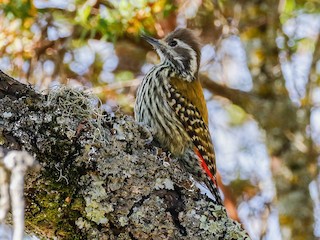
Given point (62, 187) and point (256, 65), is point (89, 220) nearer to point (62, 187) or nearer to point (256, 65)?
point (62, 187)

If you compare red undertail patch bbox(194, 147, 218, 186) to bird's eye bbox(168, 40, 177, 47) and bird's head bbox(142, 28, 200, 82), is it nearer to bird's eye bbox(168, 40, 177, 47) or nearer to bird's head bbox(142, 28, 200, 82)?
bird's head bbox(142, 28, 200, 82)

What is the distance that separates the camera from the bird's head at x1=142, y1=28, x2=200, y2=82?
523 cm

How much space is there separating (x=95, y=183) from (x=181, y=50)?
2815mm

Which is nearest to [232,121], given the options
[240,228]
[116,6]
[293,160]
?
[293,160]

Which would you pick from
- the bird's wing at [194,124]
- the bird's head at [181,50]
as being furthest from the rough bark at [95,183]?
the bird's head at [181,50]

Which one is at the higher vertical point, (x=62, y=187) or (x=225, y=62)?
(x=225, y=62)

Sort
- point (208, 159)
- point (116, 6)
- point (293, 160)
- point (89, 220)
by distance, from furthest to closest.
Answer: point (293, 160) < point (116, 6) < point (208, 159) < point (89, 220)

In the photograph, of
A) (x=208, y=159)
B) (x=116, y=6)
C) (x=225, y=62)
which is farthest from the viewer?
(x=225, y=62)

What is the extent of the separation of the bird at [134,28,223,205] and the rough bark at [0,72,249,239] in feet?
4.77

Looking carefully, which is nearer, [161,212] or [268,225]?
[161,212]

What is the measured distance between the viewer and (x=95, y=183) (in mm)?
2557

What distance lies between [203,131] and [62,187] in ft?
7.68

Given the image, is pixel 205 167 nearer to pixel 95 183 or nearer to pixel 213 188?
pixel 213 188

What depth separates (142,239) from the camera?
2.50 meters
